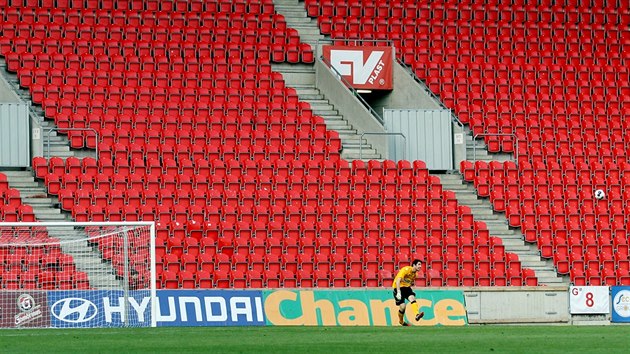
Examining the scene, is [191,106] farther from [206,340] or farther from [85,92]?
[206,340]

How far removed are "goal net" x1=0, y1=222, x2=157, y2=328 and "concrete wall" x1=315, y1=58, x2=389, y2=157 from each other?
853 centimetres

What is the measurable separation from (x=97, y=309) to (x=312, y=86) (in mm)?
12107

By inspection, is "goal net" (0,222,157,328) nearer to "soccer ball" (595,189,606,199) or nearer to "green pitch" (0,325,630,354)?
"green pitch" (0,325,630,354)

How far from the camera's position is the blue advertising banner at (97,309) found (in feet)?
80.4

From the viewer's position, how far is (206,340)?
18.3m

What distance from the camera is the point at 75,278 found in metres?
25.1

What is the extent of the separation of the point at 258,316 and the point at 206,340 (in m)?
7.65

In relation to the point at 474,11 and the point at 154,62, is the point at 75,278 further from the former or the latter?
the point at 474,11

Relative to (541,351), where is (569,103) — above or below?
above

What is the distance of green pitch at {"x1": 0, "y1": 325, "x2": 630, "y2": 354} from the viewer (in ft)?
53.7

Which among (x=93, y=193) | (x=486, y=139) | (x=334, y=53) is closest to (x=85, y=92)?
(x=93, y=193)

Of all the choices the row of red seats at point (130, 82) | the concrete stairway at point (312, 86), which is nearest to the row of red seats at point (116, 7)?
the concrete stairway at point (312, 86)

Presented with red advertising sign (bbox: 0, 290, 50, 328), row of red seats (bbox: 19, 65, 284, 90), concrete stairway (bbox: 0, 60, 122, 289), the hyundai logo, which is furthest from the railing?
red advertising sign (bbox: 0, 290, 50, 328)

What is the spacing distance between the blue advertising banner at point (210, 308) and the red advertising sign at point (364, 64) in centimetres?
1068
